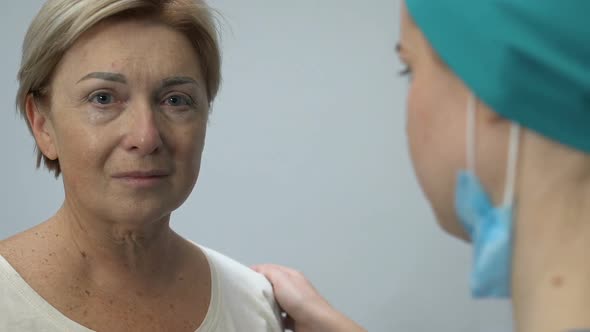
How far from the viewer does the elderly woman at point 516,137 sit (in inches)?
30.2

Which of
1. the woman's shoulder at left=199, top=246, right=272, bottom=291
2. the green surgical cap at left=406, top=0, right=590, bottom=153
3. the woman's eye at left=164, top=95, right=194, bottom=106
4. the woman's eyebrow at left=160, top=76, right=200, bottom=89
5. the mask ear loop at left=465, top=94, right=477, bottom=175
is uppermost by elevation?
the green surgical cap at left=406, top=0, right=590, bottom=153

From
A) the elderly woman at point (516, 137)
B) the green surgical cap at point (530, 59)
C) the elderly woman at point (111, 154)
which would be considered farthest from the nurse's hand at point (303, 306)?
the green surgical cap at point (530, 59)

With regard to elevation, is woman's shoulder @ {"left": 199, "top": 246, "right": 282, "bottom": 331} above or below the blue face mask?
below

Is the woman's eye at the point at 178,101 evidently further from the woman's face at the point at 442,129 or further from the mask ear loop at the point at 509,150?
the mask ear loop at the point at 509,150

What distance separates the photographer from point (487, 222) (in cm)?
85

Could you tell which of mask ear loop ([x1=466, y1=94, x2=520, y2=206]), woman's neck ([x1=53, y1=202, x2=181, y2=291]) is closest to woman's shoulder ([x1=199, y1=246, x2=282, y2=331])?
woman's neck ([x1=53, y1=202, x2=181, y2=291])

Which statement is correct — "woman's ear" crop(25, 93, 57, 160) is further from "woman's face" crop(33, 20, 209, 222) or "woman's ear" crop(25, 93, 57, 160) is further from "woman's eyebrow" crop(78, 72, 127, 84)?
"woman's eyebrow" crop(78, 72, 127, 84)

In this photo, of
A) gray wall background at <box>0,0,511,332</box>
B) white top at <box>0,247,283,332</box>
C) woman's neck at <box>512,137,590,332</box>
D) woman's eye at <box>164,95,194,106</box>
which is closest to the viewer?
woman's neck at <box>512,137,590,332</box>

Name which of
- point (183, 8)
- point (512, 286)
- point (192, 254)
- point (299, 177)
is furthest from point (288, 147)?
point (512, 286)

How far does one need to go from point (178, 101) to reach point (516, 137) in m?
0.81

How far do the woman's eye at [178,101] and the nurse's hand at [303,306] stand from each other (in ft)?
1.72

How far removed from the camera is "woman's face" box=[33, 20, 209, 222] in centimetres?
133

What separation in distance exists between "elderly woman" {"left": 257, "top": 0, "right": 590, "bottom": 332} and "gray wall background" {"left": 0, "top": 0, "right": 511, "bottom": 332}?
3.97 feet

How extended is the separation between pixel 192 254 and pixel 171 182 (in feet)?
0.97
